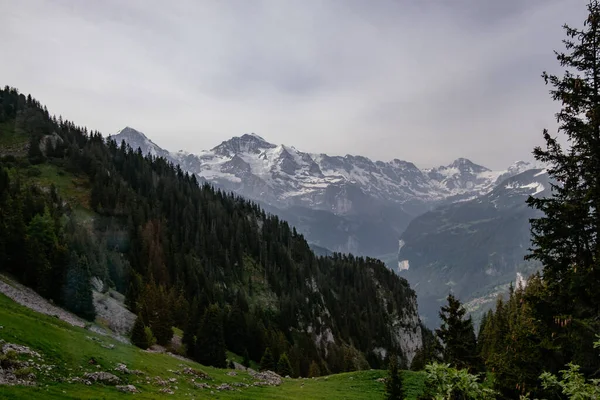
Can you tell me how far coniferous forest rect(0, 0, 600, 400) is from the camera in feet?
68.5

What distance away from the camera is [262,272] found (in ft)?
513

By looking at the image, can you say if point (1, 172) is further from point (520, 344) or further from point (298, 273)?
point (298, 273)

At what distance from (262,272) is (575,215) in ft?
463

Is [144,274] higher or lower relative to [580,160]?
lower

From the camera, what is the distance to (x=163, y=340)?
6125 cm

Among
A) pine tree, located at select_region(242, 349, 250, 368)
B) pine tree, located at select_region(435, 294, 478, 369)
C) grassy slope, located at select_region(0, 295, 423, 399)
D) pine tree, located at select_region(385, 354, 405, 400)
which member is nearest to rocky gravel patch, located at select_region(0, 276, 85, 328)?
grassy slope, located at select_region(0, 295, 423, 399)

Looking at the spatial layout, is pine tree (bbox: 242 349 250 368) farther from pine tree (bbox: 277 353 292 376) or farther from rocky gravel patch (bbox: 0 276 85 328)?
rocky gravel patch (bbox: 0 276 85 328)

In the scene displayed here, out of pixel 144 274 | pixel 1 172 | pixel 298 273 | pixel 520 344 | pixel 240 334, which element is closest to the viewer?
pixel 520 344

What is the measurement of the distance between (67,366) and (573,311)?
30106 mm

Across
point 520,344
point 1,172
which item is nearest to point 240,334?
point 1,172

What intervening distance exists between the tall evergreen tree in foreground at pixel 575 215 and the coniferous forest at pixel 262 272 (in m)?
0.08

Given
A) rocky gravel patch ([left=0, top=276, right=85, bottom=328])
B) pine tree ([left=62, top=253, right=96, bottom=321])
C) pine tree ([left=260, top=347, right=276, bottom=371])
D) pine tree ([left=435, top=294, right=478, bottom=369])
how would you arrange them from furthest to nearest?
1. pine tree ([left=260, top=347, right=276, bottom=371])
2. pine tree ([left=62, top=253, right=96, bottom=321])
3. rocky gravel patch ([left=0, top=276, right=85, bottom=328])
4. pine tree ([left=435, top=294, right=478, bottom=369])

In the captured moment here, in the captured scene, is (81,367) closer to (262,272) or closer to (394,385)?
(394,385)

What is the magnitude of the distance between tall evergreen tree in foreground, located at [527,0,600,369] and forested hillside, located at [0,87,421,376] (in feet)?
160
